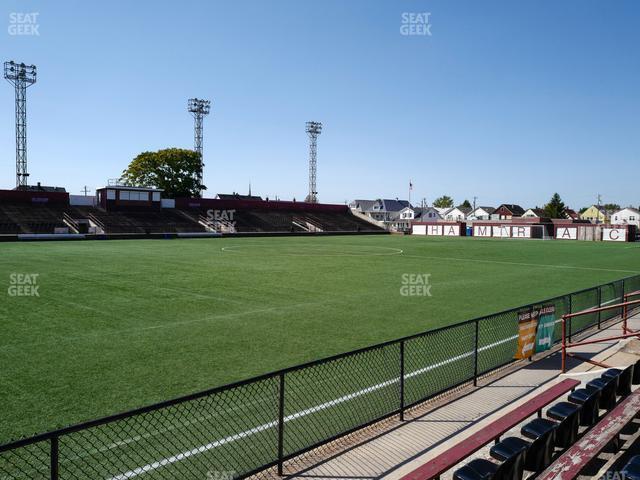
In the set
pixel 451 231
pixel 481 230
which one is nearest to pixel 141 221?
pixel 451 231

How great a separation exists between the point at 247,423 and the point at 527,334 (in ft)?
19.0

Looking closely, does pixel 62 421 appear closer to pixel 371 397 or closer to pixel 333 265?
pixel 371 397

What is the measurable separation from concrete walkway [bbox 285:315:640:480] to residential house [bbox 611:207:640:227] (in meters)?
127

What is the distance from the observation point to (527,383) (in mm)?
8203

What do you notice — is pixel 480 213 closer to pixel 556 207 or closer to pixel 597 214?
pixel 556 207

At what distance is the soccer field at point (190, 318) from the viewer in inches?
310

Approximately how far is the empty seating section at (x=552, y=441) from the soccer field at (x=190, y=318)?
441 centimetres

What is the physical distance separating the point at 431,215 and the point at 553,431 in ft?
389

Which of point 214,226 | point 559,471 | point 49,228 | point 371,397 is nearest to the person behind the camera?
point 559,471

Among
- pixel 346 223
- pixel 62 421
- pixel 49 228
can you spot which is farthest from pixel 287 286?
pixel 346 223

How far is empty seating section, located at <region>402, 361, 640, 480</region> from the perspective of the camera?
4387 mm

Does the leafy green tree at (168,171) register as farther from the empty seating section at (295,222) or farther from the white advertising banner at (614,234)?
the white advertising banner at (614,234)

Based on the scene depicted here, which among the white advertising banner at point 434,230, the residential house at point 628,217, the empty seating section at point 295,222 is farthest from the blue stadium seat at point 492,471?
the residential house at point 628,217

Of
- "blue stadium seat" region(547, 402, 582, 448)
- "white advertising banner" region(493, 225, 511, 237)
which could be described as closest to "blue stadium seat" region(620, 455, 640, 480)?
"blue stadium seat" region(547, 402, 582, 448)
